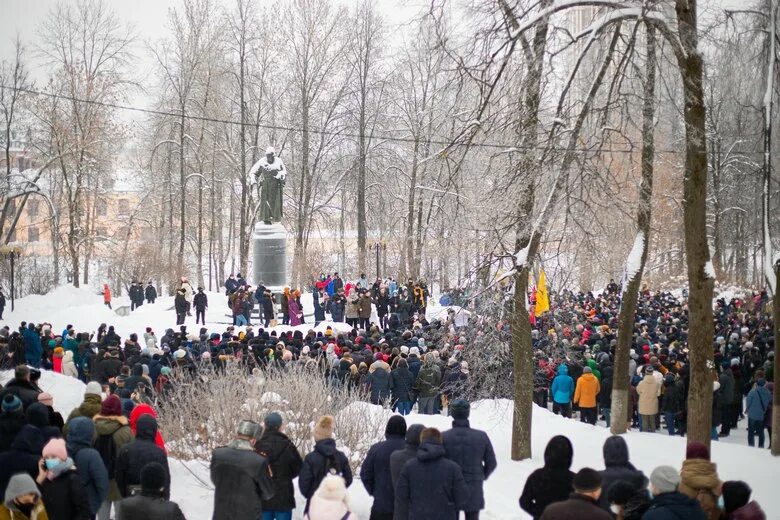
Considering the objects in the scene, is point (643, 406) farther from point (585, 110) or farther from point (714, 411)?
point (585, 110)

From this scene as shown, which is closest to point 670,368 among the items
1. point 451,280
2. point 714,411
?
point 714,411

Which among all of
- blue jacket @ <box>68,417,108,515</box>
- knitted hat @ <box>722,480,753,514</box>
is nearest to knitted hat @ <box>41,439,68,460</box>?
blue jacket @ <box>68,417,108,515</box>

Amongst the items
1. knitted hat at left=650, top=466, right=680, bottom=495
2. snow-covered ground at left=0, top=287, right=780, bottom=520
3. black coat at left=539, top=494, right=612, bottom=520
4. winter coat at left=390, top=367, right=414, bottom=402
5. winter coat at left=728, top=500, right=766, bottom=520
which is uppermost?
knitted hat at left=650, top=466, right=680, bottom=495

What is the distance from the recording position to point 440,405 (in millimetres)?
18281

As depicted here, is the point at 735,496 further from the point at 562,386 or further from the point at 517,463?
the point at 562,386

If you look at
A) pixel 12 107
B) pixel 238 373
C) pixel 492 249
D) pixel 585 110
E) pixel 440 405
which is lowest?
pixel 440 405

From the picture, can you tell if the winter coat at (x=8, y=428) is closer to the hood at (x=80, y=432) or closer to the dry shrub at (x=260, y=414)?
the hood at (x=80, y=432)

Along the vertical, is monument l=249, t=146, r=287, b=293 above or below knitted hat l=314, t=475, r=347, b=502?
above

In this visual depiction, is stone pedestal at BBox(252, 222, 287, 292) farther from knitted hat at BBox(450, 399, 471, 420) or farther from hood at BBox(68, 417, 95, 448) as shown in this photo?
knitted hat at BBox(450, 399, 471, 420)

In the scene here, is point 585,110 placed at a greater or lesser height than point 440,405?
greater

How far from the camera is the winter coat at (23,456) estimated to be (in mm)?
7297

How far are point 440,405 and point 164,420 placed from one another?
7504 mm

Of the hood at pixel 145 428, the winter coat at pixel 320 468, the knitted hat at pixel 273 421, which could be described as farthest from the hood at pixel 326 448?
the hood at pixel 145 428

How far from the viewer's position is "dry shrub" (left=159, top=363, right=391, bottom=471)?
11414mm
